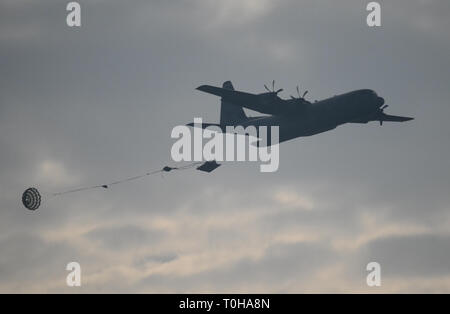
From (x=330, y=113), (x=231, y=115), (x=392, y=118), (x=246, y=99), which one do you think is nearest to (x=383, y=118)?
(x=392, y=118)

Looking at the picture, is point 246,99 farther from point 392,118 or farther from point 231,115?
point 392,118

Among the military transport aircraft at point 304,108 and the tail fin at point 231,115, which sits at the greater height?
the tail fin at point 231,115

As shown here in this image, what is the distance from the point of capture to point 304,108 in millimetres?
59344

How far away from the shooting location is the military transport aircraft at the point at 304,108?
58.2m

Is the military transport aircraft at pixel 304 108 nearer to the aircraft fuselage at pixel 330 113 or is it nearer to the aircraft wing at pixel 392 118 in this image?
the aircraft fuselage at pixel 330 113

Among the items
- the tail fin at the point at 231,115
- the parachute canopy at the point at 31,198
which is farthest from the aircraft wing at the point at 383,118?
the parachute canopy at the point at 31,198

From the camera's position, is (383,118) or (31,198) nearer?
(31,198)

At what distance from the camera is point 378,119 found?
65750 millimetres

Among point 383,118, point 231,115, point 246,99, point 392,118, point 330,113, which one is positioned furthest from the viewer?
point 231,115

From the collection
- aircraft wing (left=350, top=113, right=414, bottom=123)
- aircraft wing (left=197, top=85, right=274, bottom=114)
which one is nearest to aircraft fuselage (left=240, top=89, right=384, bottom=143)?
aircraft wing (left=197, top=85, right=274, bottom=114)

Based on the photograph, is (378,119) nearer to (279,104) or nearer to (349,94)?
(349,94)

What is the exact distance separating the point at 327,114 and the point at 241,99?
895 cm

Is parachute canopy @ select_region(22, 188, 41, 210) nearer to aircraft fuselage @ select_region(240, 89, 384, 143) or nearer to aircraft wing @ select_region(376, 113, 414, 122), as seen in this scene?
aircraft fuselage @ select_region(240, 89, 384, 143)
